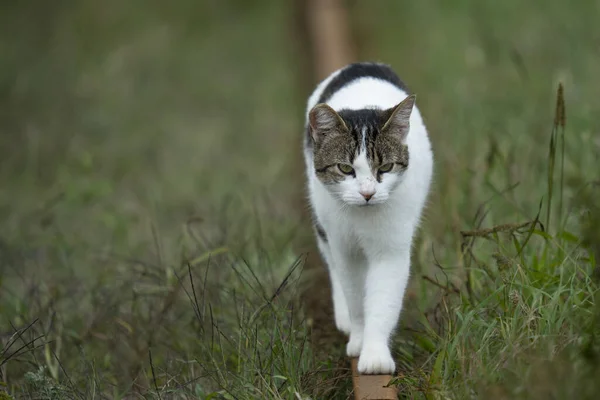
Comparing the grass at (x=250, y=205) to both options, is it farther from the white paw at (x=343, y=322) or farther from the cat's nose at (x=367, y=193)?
the cat's nose at (x=367, y=193)

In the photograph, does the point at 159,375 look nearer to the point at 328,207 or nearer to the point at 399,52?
the point at 328,207

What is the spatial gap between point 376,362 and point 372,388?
194 mm

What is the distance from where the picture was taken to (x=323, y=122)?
154 inches

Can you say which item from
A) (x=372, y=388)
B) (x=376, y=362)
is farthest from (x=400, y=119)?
(x=372, y=388)

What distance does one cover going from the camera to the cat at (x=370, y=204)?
374cm

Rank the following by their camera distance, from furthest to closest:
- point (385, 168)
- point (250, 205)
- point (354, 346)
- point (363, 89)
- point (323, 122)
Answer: point (250, 205), point (363, 89), point (354, 346), point (323, 122), point (385, 168)

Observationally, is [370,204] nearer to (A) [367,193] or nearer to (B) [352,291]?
(A) [367,193]

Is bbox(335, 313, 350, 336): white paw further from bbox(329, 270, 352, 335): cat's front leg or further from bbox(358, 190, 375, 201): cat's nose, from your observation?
bbox(358, 190, 375, 201): cat's nose

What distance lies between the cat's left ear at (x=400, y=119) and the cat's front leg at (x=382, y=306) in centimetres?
50

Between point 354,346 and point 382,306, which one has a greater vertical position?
point 382,306

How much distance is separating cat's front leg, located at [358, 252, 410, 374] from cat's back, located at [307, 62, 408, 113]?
0.74 meters

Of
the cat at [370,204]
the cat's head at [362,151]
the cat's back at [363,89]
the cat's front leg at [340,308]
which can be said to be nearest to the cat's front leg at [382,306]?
the cat at [370,204]


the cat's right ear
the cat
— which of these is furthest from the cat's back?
the cat's right ear

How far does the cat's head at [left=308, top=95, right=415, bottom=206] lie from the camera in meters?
3.72
